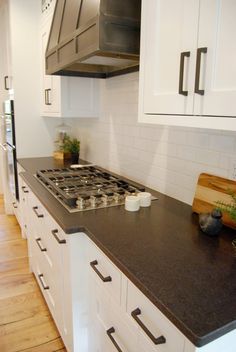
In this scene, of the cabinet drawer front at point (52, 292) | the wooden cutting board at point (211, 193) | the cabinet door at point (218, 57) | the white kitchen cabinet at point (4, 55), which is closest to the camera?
the cabinet door at point (218, 57)

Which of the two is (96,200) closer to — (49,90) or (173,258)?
(173,258)

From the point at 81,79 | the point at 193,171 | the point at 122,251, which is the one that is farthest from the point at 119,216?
the point at 81,79

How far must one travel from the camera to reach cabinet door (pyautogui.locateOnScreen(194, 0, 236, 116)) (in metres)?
0.92

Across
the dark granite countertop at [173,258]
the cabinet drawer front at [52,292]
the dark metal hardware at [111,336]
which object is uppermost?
the dark granite countertop at [173,258]

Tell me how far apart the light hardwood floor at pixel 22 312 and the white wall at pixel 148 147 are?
46.4 inches

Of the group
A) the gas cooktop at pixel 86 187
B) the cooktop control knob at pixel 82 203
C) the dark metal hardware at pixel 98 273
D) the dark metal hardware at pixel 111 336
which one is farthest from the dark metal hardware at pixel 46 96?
the dark metal hardware at pixel 111 336

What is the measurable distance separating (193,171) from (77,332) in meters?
1.05

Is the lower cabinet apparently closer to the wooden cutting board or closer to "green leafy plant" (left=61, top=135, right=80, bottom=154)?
the wooden cutting board

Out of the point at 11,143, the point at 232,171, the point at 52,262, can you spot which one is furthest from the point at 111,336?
the point at 11,143

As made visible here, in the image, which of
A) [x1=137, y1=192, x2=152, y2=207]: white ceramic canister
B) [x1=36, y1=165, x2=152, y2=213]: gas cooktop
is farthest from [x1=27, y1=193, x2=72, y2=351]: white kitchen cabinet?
[x1=137, y1=192, x2=152, y2=207]: white ceramic canister

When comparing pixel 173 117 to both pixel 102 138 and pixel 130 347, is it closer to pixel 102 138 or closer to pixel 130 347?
pixel 130 347

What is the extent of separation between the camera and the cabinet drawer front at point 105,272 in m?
1.10

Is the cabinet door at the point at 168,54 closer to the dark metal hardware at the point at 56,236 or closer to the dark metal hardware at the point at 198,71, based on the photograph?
the dark metal hardware at the point at 198,71

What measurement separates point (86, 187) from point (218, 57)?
114cm
